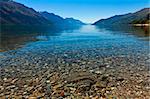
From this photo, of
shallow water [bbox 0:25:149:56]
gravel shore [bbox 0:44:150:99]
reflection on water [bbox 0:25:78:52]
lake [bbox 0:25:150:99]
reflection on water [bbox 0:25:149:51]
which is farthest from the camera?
reflection on water [bbox 0:25:149:51]

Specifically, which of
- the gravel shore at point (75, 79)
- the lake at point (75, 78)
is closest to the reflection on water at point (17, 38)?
the lake at point (75, 78)

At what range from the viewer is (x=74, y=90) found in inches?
597

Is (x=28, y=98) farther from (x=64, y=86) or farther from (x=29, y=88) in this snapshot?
(x=64, y=86)

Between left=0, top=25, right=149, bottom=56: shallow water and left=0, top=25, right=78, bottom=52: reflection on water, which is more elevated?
left=0, top=25, right=78, bottom=52: reflection on water

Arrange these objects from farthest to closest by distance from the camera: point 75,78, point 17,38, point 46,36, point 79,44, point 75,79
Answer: point 46,36, point 17,38, point 79,44, point 75,78, point 75,79

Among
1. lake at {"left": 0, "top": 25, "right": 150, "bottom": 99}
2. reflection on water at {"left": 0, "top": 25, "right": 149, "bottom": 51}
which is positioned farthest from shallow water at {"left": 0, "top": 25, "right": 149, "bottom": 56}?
lake at {"left": 0, "top": 25, "right": 150, "bottom": 99}

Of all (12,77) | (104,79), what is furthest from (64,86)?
(12,77)

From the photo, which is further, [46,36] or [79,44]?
[46,36]

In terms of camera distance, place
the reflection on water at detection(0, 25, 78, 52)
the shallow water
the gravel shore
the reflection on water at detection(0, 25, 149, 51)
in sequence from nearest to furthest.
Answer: the gravel shore, the shallow water, the reflection on water at detection(0, 25, 78, 52), the reflection on water at detection(0, 25, 149, 51)

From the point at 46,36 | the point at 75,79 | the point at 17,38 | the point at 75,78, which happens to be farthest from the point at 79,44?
the point at 46,36

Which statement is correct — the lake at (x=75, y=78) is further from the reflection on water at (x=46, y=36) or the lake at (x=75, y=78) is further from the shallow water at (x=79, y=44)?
the reflection on water at (x=46, y=36)

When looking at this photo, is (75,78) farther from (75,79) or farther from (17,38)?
(17,38)

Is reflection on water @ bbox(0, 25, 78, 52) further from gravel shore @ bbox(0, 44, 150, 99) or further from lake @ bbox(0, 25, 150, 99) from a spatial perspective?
gravel shore @ bbox(0, 44, 150, 99)

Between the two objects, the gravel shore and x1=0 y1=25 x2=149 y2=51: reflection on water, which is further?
x1=0 y1=25 x2=149 y2=51: reflection on water
